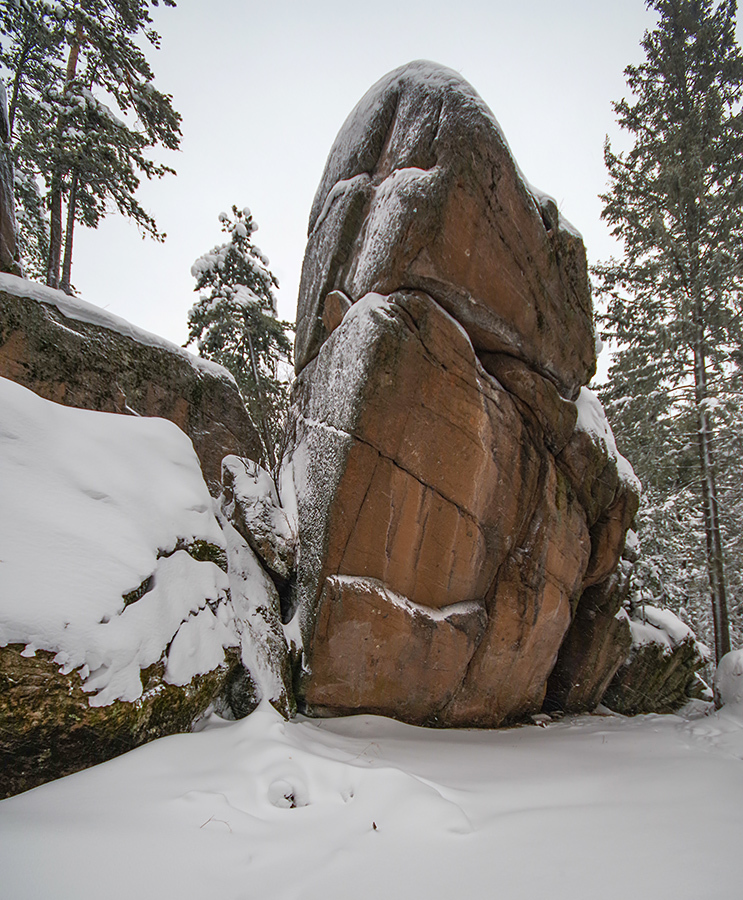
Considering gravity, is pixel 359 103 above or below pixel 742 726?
above

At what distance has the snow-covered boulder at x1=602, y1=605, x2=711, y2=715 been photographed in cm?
831

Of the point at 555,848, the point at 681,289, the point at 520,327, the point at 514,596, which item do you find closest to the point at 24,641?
the point at 555,848

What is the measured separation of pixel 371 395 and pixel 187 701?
12.2 ft

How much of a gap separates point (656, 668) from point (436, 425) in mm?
7978

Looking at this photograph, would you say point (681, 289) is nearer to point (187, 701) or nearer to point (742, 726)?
point (742, 726)

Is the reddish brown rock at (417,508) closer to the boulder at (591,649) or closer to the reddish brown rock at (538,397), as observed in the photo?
the reddish brown rock at (538,397)

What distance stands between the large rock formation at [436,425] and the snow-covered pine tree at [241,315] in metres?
8.57

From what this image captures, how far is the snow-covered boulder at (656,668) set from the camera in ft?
27.3

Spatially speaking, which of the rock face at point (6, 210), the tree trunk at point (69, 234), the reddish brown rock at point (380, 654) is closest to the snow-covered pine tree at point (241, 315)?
the tree trunk at point (69, 234)

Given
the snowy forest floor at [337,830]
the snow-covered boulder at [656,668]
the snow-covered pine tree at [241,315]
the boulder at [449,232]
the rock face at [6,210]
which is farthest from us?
the snow-covered pine tree at [241,315]

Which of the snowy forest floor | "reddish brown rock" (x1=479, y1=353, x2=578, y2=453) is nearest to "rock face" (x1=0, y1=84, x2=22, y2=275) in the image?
the snowy forest floor

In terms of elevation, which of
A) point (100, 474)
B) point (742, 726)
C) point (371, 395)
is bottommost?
point (742, 726)

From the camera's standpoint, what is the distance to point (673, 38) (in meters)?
11.5

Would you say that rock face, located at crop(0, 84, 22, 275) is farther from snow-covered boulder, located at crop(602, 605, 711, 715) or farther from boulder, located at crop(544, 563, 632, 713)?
snow-covered boulder, located at crop(602, 605, 711, 715)
